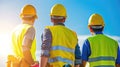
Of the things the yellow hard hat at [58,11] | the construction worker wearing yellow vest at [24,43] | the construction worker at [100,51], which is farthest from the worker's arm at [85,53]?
the construction worker wearing yellow vest at [24,43]

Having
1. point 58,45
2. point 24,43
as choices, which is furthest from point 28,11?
point 58,45

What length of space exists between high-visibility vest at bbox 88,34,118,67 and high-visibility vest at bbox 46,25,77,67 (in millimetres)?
573

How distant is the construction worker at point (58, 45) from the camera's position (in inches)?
283

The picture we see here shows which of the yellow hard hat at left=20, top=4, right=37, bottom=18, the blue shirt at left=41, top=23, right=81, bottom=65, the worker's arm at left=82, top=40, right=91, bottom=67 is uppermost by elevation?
the yellow hard hat at left=20, top=4, right=37, bottom=18

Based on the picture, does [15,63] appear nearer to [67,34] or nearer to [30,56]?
[30,56]

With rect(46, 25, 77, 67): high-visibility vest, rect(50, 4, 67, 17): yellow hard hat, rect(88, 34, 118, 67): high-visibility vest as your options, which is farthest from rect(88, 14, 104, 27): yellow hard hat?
rect(46, 25, 77, 67): high-visibility vest

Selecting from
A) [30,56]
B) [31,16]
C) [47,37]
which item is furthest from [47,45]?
[31,16]

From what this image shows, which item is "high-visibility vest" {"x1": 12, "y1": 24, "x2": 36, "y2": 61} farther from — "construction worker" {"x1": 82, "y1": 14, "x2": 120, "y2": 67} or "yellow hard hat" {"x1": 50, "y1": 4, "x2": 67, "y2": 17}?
"construction worker" {"x1": 82, "y1": 14, "x2": 120, "y2": 67}

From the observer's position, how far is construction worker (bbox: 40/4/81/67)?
283 inches

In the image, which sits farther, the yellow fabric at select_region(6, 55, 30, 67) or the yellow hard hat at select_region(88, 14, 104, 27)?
the yellow hard hat at select_region(88, 14, 104, 27)

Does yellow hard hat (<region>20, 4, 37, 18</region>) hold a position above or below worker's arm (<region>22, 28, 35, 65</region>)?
above

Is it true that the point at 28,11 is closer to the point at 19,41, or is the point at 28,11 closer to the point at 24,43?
the point at 19,41

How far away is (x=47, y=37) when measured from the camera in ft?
23.7

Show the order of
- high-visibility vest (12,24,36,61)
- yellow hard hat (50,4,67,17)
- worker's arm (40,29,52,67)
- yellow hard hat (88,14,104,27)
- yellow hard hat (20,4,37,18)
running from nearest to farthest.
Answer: worker's arm (40,29,52,67)
yellow hard hat (50,4,67,17)
high-visibility vest (12,24,36,61)
yellow hard hat (88,14,104,27)
yellow hard hat (20,4,37,18)
